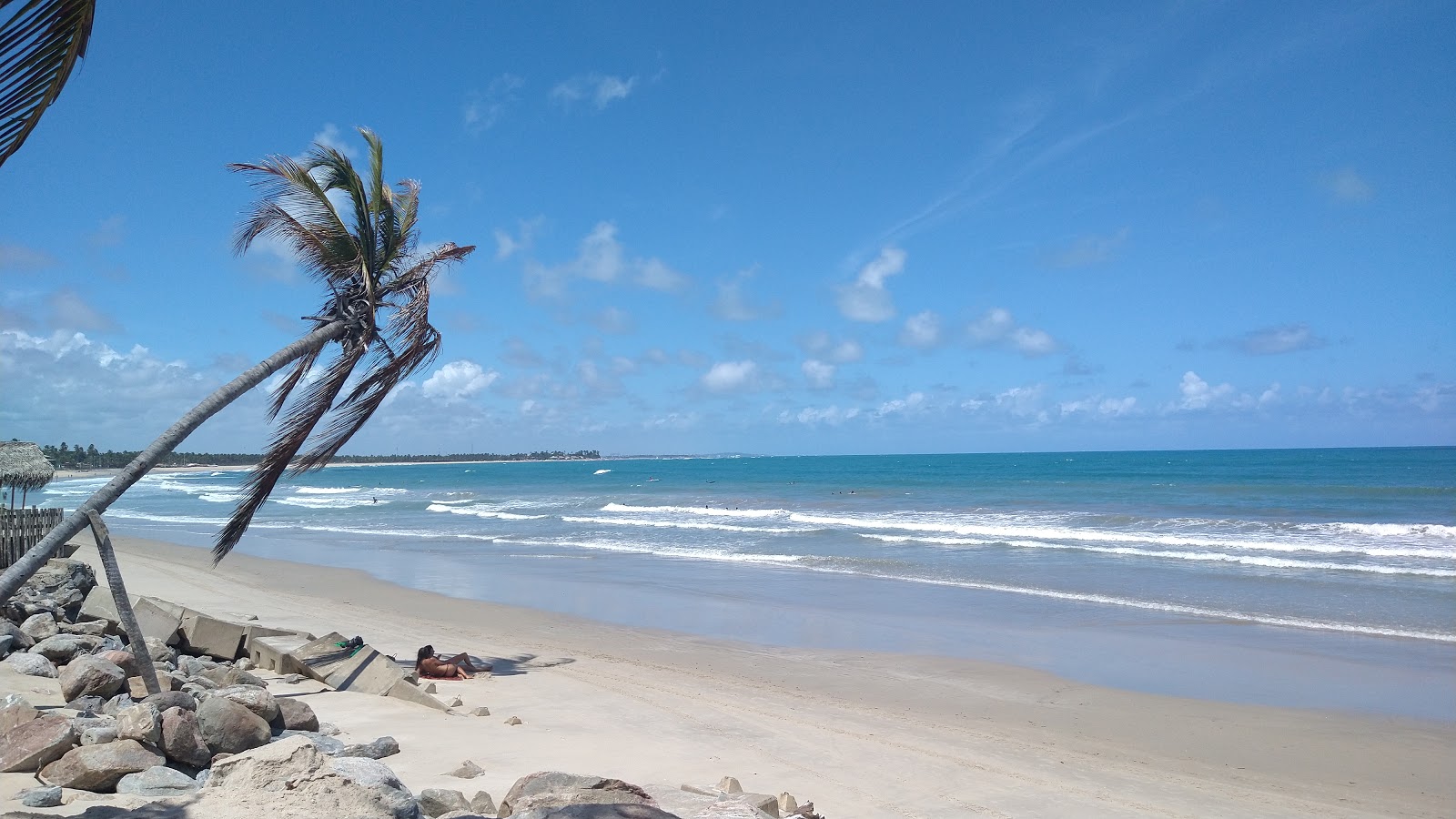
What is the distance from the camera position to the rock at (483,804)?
5070 mm

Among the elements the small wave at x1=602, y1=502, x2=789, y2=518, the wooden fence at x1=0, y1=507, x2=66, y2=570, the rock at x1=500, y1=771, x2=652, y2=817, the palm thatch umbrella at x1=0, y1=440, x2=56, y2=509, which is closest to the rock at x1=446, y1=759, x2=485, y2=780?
the rock at x1=500, y1=771, x2=652, y2=817

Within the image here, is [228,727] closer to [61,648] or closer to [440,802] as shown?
[440,802]

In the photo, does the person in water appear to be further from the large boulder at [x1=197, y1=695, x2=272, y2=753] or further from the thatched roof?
the thatched roof

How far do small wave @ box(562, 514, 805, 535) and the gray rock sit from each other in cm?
2193

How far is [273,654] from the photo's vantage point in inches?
362

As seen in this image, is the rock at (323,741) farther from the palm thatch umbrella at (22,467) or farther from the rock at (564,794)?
the palm thatch umbrella at (22,467)

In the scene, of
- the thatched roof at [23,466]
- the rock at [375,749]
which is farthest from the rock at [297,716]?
the thatched roof at [23,466]

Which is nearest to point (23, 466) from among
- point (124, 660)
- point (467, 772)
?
point (124, 660)

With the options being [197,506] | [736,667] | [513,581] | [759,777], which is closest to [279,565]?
[513,581]

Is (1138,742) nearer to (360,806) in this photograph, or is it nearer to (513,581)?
(360,806)

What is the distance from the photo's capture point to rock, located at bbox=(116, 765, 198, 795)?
466 cm

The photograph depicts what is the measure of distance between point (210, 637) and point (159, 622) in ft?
1.57

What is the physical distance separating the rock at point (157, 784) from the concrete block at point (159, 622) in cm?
473

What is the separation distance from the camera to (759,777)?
654cm
